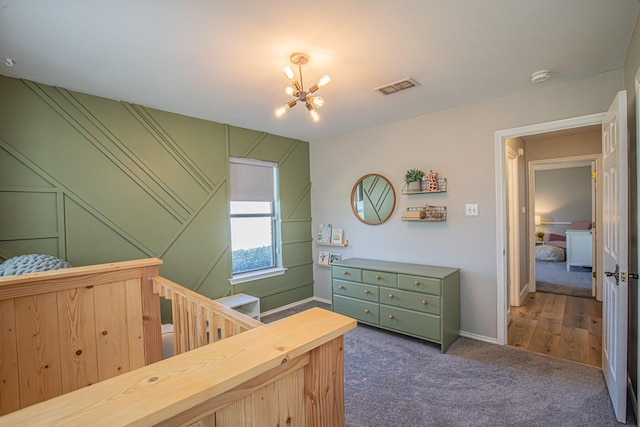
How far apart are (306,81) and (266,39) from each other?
2.12 ft

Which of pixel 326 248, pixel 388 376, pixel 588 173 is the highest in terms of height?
pixel 588 173

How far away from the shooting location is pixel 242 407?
820mm

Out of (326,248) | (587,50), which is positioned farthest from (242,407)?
(326,248)

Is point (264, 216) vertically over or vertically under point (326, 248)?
over

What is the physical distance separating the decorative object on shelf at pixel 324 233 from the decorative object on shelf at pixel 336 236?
7 cm

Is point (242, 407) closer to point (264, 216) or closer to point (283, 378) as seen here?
point (283, 378)

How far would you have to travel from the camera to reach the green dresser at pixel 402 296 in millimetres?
2914

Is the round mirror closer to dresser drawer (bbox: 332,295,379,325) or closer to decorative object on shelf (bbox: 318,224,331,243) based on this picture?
decorative object on shelf (bbox: 318,224,331,243)

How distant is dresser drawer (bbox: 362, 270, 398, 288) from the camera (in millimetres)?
3184

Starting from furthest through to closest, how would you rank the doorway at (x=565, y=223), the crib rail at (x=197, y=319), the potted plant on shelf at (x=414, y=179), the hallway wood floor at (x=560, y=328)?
the doorway at (x=565, y=223) < the potted plant on shelf at (x=414, y=179) < the hallway wood floor at (x=560, y=328) < the crib rail at (x=197, y=319)

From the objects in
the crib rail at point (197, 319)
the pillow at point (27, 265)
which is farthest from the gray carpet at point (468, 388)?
the pillow at point (27, 265)

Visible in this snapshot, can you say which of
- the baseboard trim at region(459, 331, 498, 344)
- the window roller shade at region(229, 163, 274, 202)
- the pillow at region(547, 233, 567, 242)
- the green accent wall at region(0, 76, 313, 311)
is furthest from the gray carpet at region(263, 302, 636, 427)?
the pillow at region(547, 233, 567, 242)

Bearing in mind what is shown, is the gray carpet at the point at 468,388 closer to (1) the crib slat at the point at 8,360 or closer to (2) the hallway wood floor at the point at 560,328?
(2) the hallway wood floor at the point at 560,328

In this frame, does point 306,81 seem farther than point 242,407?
Yes
